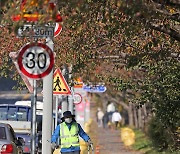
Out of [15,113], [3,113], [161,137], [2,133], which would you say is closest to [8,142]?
[2,133]

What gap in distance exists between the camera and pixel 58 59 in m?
23.4

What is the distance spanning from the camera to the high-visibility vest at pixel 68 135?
1686cm

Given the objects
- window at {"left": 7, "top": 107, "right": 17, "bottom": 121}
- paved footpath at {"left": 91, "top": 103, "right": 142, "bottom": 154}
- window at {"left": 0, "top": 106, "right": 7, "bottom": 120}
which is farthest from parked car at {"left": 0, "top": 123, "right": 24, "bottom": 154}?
paved footpath at {"left": 91, "top": 103, "right": 142, "bottom": 154}

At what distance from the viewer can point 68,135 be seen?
1689 cm

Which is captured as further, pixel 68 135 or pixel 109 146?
pixel 109 146

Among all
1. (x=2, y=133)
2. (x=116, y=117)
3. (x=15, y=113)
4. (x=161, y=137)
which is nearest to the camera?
(x=2, y=133)

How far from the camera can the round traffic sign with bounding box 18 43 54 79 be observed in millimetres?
13047

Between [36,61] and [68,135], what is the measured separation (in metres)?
4.07

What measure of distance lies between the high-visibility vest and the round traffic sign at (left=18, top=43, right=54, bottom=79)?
12.8 ft

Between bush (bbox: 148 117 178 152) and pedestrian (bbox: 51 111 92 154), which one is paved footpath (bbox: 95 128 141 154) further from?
pedestrian (bbox: 51 111 92 154)

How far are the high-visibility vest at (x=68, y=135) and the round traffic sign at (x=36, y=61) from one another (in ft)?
12.8

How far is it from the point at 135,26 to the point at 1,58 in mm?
13729

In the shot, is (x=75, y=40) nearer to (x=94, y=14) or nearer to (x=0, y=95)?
(x=94, y=14)

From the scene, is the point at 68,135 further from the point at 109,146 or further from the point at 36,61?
the point at 109,146
